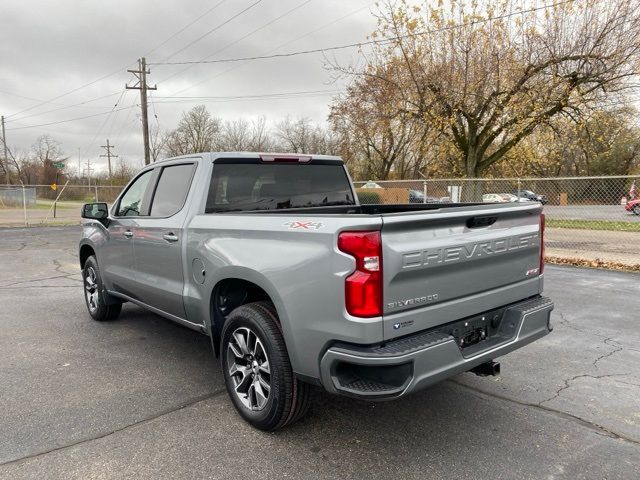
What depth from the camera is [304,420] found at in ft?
10.9

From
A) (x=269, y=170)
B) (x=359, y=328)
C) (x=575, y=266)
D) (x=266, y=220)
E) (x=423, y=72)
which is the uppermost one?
(x=423, y=72)

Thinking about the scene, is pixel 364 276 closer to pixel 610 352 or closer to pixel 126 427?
pixel 126 427

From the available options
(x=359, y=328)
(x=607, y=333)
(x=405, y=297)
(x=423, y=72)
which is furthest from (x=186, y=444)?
(x=423, y=72)

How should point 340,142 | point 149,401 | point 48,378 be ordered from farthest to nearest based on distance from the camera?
point 340,142 < point 48,378 < point 149,401

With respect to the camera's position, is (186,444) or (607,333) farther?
(607,333)

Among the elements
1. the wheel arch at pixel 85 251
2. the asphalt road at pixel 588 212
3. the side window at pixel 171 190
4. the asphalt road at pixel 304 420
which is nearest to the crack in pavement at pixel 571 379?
the asphalt road at pixel 304 420

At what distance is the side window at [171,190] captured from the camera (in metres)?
4.07

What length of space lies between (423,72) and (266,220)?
49.0 feet

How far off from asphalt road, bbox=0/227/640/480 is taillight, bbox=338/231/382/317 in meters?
0.99

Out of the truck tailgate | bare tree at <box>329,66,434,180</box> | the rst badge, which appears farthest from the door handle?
bare tree at <box>329,66,434,180</box>

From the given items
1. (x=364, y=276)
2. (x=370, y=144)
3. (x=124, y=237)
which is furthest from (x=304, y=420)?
(x=370, y=144)

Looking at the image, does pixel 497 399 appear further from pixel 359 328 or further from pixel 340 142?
pixel 340 142

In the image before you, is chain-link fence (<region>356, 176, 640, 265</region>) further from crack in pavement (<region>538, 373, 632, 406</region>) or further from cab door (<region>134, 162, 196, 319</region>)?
cab door (<region>134, 162, 196, 319</region>)

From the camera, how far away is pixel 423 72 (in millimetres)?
16344
